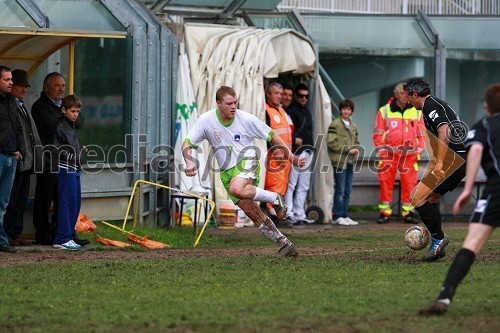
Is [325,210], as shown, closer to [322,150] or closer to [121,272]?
[322,150]

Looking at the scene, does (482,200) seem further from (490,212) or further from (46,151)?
(46,151)

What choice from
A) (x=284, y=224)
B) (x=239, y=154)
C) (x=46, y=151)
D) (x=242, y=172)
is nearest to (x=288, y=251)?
(x=242, y=172)

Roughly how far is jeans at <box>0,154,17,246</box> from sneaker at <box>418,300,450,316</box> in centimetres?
649

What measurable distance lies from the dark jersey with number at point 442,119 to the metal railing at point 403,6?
11.2 metres

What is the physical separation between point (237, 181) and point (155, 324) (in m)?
4.93

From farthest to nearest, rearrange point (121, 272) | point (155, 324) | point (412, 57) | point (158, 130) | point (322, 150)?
1. point (412, 57)
2. point (322, 150)
3. point (158, 130)
4. point (121, 272)
5. point (155, 324)

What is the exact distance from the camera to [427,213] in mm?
12367

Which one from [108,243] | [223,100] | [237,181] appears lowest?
[108,243]

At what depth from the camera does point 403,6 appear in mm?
23906

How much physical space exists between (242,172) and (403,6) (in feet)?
40.1

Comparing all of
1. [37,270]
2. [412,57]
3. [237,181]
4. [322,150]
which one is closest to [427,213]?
[237,181]

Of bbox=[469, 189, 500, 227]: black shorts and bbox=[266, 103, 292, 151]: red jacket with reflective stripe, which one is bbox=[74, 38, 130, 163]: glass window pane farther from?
bbox=[469, 189, 500, 227]: black shorts

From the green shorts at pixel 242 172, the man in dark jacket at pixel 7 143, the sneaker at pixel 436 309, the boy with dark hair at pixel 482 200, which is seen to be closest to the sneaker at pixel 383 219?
the green shorts at pixel 242 172

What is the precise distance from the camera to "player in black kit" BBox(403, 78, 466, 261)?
1208cm
